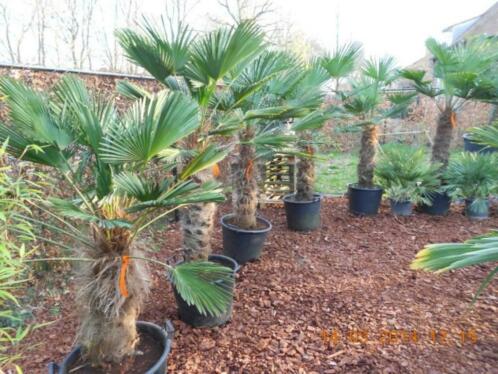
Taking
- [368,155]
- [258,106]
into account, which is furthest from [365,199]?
[258,106]

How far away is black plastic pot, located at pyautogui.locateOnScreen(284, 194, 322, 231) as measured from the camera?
12.4ft

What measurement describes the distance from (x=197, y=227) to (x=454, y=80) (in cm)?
347

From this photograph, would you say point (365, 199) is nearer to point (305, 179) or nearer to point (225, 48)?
point (305, 179)

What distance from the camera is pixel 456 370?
1724mm

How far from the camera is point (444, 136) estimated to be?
14.2 ft

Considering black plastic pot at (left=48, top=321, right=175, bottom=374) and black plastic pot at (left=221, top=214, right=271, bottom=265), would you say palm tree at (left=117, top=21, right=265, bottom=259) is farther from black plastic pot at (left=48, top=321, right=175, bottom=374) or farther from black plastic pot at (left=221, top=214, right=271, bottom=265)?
black plastic pot at (left=221, top=214, right=271, bottom=265)

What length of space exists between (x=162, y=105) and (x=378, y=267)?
2.49m

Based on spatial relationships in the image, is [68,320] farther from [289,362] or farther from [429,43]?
[429,43]

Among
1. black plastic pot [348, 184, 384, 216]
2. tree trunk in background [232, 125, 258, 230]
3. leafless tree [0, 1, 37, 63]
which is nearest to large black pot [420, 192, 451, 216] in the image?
black plastic pot [348, 184, 384, 216]

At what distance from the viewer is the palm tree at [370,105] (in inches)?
162

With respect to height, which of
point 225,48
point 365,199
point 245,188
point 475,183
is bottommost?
point 365,199

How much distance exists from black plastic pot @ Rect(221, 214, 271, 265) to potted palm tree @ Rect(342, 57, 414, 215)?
6.11ft

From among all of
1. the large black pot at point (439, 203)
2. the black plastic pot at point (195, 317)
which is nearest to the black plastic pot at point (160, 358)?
the black plastic pot at point (195, 317)

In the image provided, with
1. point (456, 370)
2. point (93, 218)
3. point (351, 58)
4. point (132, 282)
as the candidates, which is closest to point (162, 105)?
point (93, 218)
